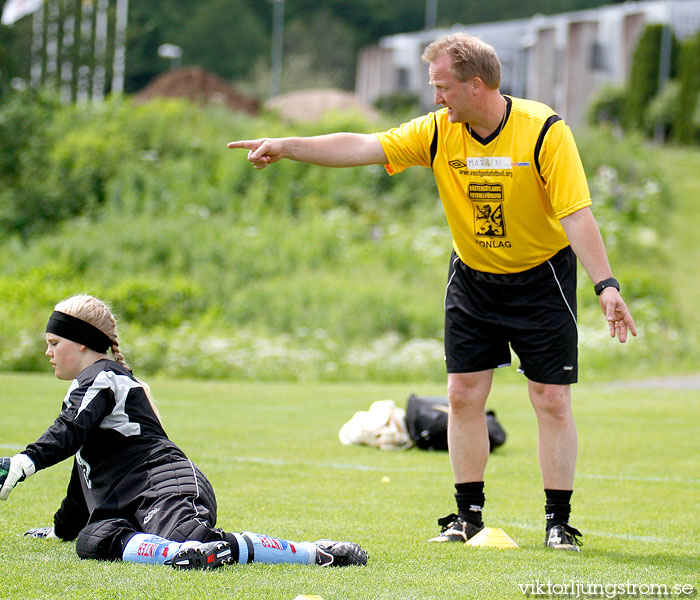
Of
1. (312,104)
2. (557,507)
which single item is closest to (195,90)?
(312,104)

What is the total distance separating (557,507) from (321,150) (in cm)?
192

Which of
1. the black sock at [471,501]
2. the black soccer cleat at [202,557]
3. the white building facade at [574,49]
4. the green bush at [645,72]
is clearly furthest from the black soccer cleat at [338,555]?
the white building facade at [574,49]

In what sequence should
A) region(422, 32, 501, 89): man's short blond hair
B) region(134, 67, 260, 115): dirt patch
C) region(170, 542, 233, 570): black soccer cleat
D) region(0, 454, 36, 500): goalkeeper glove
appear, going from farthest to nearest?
region(134, 67, 260, 115): dirt patch → region(422, 32, 501, 89): man's short blond hair → region(170, 542, 233, 570): black soccer cleat → region(0, 454, 36, 500): goalkeeper glove

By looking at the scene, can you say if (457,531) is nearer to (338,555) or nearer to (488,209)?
(338,555)

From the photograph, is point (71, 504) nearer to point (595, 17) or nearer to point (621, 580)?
point (621, 580)

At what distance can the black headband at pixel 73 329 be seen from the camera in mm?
4309

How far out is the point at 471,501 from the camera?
16.1ft

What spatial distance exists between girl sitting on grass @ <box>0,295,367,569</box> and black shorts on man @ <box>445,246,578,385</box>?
1156 millimetres

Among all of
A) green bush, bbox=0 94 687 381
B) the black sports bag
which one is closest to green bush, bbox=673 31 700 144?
green bush, bbox=0 94 687 381

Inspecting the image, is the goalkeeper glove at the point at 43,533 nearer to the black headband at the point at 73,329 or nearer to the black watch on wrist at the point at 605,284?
the black headband at the point at 73,329

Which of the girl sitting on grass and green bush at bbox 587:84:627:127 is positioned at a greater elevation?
green bush at bbox 587:84:627:127

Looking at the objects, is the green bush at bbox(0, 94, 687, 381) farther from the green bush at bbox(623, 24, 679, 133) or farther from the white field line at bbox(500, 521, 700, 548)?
the green bush at bbox(623, 24, 679, 133)

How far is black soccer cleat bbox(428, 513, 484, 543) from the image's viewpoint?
4.78 metres

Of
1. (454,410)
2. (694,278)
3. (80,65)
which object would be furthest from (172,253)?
(454,410)
